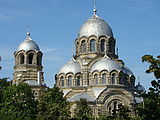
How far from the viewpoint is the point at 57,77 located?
181ft

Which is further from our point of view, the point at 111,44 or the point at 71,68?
the point at 111,44

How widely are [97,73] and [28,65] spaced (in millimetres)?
9520

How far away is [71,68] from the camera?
54406 mm

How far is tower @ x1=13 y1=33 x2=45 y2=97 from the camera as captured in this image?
54.1 m

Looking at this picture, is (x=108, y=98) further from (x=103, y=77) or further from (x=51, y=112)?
(x=51, y=112)

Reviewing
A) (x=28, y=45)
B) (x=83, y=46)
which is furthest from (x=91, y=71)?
(x=28, y=45)

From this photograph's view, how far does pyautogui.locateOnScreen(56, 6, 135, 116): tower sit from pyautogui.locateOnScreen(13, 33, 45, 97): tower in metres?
2.84

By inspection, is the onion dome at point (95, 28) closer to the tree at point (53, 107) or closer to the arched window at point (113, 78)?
the arched window at point (113, 78)

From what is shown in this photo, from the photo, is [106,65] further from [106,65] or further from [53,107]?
[53,107]

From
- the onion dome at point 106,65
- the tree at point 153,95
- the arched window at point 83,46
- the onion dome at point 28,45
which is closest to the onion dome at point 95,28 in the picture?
the arched window at point 83,46

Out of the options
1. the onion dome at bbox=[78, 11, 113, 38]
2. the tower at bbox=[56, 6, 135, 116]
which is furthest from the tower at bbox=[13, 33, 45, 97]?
the onion dome at bbox=[78, 11, 113, 38]

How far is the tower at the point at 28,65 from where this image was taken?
54.1 metres

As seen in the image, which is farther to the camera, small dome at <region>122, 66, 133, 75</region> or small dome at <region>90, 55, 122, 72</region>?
small dome at <region>122, 66, 133, 75</region>

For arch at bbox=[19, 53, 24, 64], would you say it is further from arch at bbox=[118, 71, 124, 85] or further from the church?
arch at bbox=[118, 71, 124, 85]
